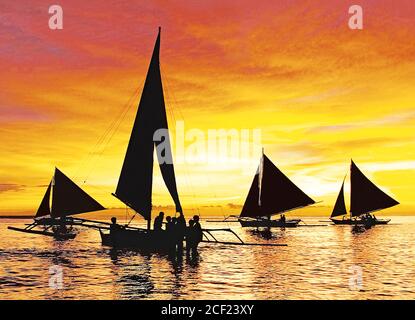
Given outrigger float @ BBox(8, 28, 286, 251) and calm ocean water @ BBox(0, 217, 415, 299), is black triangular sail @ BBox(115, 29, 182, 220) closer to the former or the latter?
outrigger float @ BBox(8, 28, 286, 251)

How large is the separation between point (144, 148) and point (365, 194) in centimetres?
7034

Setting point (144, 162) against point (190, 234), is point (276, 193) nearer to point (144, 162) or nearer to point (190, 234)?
point (144, 162)

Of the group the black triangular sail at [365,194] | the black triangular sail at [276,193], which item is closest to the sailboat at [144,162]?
the black triangular sail at [276,193]

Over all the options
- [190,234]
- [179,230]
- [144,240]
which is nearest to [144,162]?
[144,240]

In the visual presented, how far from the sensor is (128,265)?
33844 millimetres

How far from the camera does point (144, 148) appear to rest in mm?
37750

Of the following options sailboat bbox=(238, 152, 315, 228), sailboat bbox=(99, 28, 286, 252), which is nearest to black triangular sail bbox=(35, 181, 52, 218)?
sailboat bbox=(238, 152, 315, 228)

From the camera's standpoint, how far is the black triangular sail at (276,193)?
8125 cm

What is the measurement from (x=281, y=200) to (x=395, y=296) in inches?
2307

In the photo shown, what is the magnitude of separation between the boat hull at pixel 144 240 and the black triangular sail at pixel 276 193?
47.1 m

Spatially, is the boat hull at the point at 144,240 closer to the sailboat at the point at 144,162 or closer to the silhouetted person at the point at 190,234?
the sailboat at the point at 144,162

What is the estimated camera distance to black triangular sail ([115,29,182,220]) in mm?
37125
